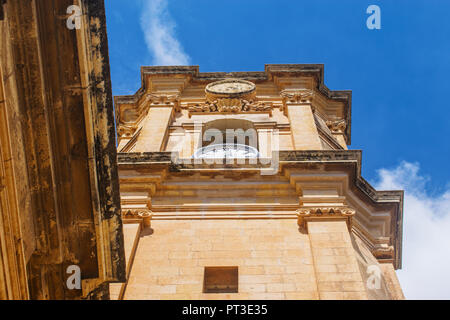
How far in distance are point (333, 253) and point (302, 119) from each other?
7871 millimetres

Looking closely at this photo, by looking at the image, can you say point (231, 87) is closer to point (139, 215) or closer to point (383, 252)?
point (383, 252)

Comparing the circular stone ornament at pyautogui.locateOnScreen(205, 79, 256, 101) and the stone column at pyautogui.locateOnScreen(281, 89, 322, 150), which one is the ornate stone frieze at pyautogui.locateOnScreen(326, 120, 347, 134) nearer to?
the stone column at pyautogui.locateOnScreen(281, 89, 322, 150)

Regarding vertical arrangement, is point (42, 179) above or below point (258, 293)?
above

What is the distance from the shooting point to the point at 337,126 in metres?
22.5

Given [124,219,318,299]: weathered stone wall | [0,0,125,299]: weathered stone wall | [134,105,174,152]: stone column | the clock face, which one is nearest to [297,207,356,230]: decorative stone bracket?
[124,219,318,299]: weathered stone wall

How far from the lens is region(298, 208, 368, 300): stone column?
1109 centimetres

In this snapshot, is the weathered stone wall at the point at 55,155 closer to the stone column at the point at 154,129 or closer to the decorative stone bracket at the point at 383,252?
the decorative stone bracket at the point at 383,252

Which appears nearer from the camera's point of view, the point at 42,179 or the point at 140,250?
the point at 42,179

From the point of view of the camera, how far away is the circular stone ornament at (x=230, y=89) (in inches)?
851

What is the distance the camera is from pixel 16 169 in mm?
6559

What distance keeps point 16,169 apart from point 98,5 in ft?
8.01
